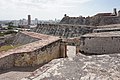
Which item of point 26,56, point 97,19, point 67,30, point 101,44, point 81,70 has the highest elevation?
point 97,19

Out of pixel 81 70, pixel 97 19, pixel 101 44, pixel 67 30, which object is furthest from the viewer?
pixel 97 19

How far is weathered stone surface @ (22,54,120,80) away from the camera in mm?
2621

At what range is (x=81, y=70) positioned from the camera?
2.77 meters

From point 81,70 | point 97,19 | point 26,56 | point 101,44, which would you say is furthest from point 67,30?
point 81,70

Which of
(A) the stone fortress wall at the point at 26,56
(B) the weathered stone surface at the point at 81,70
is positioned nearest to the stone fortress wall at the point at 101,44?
(A) the stone fortress wall at the point at 26,56

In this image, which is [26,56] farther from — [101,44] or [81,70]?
[81,70]

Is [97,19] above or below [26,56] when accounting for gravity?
above

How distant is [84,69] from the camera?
110 inches

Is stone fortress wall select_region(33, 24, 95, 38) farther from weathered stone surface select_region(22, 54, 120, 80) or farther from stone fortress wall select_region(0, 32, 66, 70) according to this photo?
weathered stone surface select_region(22, 54, 120, 80)

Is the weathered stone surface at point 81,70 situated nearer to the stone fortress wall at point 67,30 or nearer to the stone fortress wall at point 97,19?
the stone fortress wall at point 67,30

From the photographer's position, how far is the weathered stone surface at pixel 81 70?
2621 mm

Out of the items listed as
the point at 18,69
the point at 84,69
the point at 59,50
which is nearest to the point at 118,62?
the point at 84,69

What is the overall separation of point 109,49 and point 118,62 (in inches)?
180

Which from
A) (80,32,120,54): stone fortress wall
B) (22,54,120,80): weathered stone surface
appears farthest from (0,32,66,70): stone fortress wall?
(22,54,120,80): weathered stone surface
